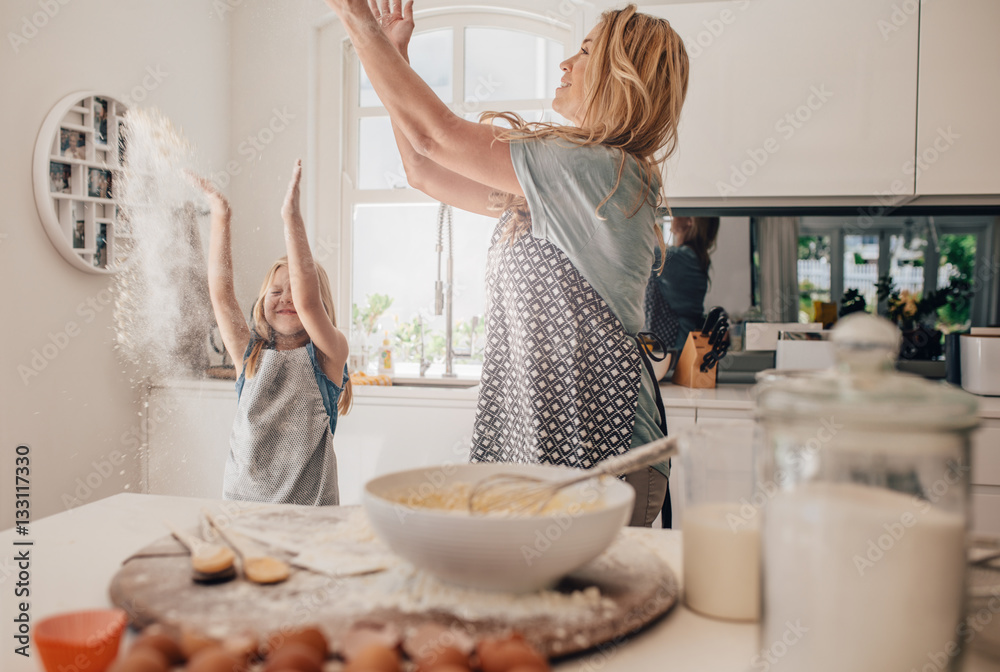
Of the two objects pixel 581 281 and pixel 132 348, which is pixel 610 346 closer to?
pixel 581 281

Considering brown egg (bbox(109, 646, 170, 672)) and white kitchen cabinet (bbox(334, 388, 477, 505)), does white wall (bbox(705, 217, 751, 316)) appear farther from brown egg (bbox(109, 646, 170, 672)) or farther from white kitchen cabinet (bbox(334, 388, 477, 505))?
brown egg (bbox(109, 646, 170, 672))

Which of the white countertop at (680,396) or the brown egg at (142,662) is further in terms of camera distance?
the white countertop at (680,396)

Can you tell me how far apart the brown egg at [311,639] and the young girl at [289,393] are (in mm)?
1002

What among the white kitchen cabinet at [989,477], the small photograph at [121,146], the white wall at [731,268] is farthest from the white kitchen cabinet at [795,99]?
the small photograph at [121,146]

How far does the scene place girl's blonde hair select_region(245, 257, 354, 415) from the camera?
1.51 metres

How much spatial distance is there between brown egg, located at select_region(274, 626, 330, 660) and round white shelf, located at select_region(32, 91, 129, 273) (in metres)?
1.45

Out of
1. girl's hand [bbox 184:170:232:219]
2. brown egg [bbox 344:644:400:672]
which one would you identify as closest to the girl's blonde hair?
girl's hand [bbox 184:170:232:219]

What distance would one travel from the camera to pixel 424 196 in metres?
2.63

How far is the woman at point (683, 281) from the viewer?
7.39ft

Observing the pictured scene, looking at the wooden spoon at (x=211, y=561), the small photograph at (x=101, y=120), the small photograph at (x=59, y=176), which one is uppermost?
the small photograph at (x=101, y=120)

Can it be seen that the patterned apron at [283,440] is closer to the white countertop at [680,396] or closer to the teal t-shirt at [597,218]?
the white countertop at [680,396]

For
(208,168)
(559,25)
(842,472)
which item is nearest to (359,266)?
(208,168)

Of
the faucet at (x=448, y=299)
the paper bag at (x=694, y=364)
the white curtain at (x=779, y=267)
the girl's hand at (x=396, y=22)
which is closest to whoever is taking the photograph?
the girl's hand at (x=396, y=22)

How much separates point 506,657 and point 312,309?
1186mm
